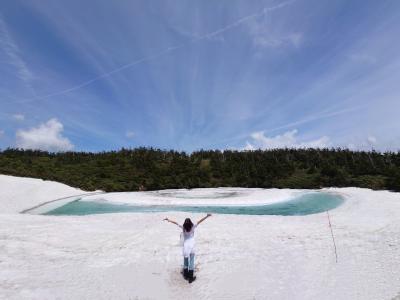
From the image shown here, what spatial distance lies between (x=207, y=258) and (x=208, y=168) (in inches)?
1357

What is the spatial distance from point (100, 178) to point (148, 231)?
27623 millimetres

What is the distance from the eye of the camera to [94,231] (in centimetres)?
1526

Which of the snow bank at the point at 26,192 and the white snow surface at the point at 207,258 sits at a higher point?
the snow bank at the point at 26,192

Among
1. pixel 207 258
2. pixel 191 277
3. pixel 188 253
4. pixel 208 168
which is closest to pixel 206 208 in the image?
pixel 207 258

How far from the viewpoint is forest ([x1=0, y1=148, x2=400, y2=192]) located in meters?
38.6

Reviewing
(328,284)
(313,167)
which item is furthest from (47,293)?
(313,167)

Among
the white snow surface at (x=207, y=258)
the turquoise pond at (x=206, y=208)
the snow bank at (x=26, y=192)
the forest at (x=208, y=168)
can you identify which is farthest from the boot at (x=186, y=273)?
the forest at (x=208, y=168)

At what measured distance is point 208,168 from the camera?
46156 millimetres

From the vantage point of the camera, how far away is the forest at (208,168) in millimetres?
38625

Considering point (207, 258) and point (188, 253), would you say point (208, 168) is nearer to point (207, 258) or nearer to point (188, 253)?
point (207, 258)

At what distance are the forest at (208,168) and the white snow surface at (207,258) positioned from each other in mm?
21037

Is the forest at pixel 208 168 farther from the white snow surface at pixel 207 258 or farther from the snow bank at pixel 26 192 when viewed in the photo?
the white snow surface at pixel 207 258

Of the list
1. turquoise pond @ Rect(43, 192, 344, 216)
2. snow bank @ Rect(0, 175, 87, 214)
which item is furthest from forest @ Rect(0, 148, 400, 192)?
turquoise pond @ Rect(43, 192, 344, 216)

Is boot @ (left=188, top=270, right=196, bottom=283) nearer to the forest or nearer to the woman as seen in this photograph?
the woman
